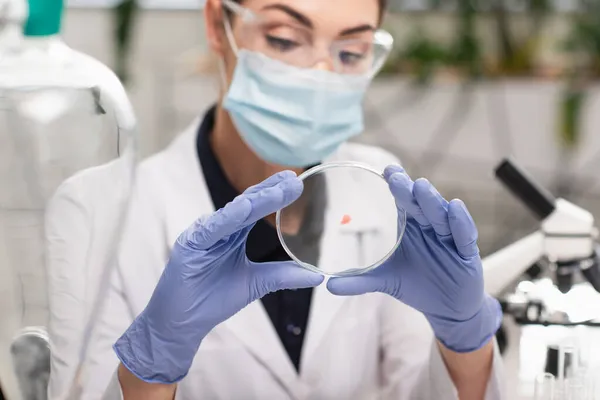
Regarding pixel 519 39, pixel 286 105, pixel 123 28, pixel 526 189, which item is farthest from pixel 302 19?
pixel 519 39

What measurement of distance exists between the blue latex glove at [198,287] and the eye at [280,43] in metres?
0.44

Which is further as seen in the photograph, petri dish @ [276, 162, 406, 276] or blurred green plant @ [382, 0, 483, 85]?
blurred green plant @ [382, 0, 483, 85]

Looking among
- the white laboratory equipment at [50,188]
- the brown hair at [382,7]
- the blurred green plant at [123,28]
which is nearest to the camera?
the white laboratory equipment at [50,188]

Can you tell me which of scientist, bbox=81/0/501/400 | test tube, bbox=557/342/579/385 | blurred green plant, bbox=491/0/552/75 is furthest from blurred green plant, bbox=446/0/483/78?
test tube, bbox=557/342/579/385

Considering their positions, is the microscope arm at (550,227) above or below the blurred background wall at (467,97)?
above

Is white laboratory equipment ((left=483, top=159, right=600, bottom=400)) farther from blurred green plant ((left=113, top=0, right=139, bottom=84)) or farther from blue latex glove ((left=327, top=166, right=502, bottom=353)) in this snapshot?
blurred green plant ((left=113, top=0, right=139, bottom=84))

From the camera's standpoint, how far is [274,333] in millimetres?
1153

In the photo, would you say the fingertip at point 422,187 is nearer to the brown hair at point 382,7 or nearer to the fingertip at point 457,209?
the fingertip at point 457,209

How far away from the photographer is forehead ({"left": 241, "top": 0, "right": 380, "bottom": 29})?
112cm

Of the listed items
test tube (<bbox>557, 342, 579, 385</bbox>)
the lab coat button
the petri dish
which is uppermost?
the petri dish

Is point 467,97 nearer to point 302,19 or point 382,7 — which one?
point 382,7

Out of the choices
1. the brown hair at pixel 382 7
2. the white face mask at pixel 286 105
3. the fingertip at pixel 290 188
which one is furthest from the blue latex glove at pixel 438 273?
the brown hair at pixel 382 7

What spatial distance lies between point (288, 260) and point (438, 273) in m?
0.29

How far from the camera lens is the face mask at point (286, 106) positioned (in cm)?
117
